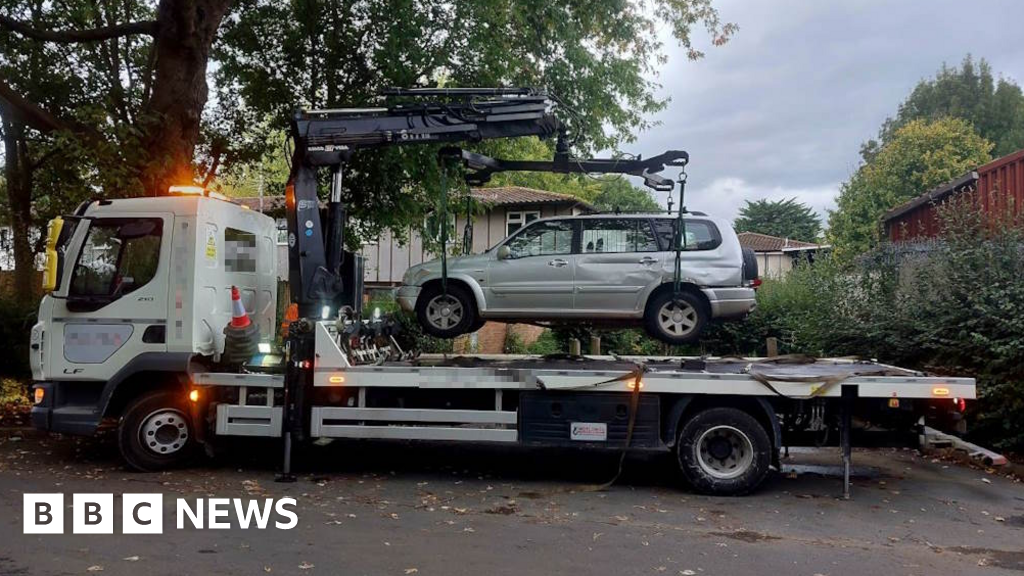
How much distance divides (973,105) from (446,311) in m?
46.8

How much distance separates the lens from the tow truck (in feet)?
23.7

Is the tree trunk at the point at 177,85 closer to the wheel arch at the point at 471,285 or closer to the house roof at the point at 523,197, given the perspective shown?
the wheel arch at the point at 471,285

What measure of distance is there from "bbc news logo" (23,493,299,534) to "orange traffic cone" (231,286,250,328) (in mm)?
1837

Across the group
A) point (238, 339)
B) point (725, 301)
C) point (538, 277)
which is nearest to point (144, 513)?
point (238, 339)

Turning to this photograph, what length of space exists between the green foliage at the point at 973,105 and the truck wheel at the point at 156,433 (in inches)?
1716

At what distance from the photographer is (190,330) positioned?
763 cm

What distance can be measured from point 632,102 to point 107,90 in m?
9.18

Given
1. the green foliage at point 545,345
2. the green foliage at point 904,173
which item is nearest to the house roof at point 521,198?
the green foliage at point 545,345

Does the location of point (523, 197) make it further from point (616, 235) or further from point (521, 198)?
point (616, 235)

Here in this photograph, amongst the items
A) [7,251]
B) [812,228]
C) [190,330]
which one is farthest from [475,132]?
[812,228]

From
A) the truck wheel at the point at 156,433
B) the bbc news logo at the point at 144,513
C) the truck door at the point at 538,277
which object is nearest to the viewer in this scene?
the bbc news logo at the point at 144,513

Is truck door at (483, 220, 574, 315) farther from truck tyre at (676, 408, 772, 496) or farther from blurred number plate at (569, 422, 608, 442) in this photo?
truck tyre at (676, 408, 772, 496)

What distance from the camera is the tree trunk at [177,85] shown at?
10156 millimetres

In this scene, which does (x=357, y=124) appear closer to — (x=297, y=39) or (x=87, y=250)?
(x=87, y=250)
